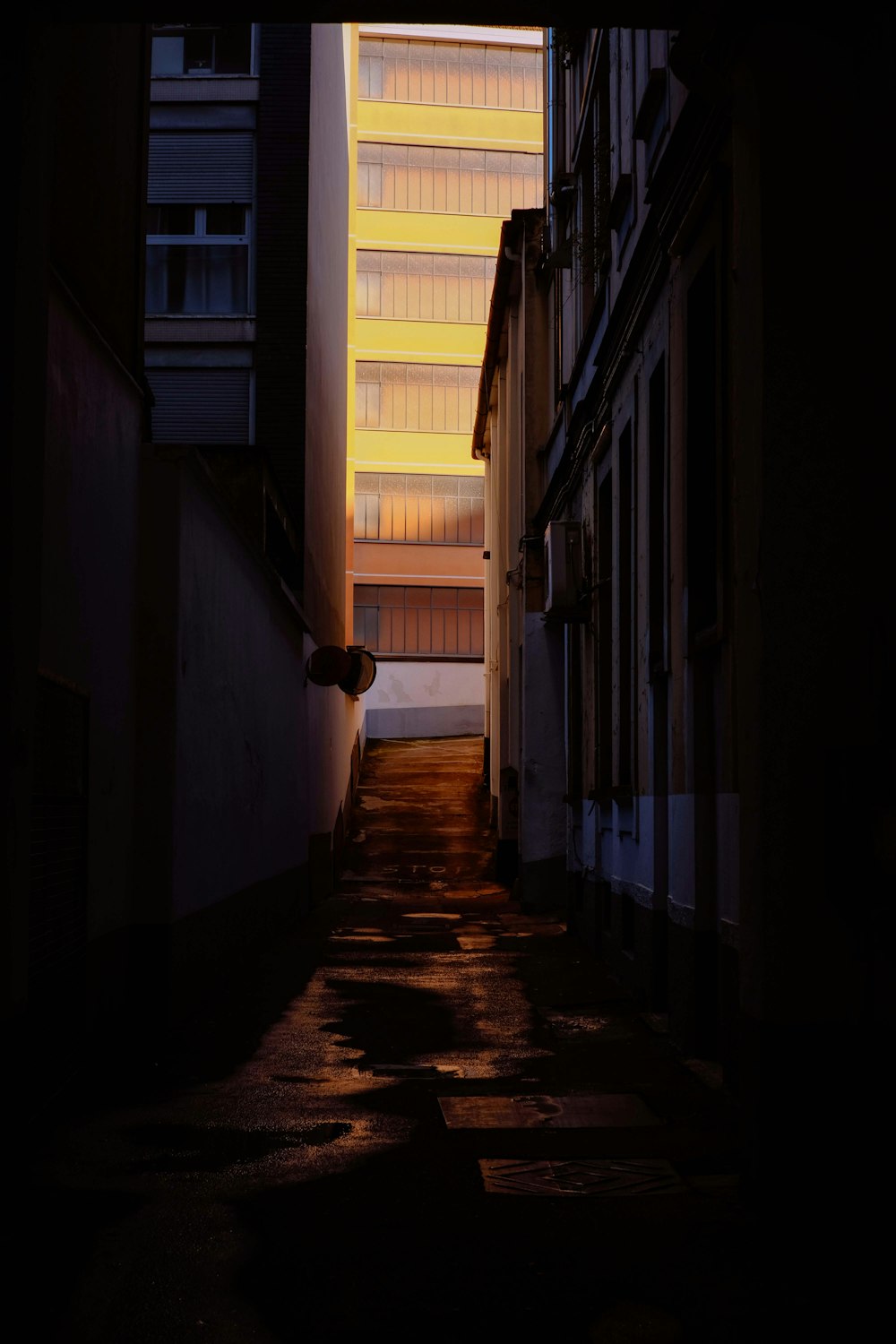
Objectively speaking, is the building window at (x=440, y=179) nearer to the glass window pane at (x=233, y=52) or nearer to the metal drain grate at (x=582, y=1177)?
the glass window pane at (x=233, y=52)

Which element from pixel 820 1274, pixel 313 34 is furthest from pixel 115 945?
pixel 313 34

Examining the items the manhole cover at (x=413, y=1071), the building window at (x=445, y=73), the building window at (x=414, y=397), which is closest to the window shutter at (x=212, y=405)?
the manhole cover at (x=413, y=1071)

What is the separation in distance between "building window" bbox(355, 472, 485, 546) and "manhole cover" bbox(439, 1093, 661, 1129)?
108ft

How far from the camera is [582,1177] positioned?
521 cm

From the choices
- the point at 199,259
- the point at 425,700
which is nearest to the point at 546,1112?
the point at 199,259

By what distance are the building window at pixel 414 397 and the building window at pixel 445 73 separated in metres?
7.77

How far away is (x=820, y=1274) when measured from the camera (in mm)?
4094

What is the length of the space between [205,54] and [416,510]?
65.8 feet

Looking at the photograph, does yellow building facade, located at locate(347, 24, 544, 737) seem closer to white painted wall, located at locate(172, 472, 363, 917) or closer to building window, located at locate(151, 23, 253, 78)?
building window, located at locate(151, 23, 253, 78)

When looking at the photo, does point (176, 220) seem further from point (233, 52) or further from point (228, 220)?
point (233, 52)

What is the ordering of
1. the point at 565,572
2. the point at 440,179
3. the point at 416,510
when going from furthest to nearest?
the point at 440,179
the point at 416,510
the point at 565,572

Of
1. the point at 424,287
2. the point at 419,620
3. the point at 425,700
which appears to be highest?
the point at 424,287

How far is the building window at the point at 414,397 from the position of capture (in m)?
39.3

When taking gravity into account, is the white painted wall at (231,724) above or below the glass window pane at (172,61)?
below
